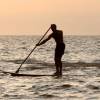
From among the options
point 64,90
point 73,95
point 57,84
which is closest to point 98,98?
point 73,95

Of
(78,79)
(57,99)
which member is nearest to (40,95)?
(57,99)

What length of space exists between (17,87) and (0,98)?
2916 millimetres

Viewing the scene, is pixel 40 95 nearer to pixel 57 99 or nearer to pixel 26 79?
pixel 57 99

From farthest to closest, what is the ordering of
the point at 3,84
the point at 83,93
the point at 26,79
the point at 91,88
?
the point at 26,79
the point at 3,84
the point at 91,88
the point at 83,93

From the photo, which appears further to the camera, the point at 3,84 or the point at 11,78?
the point at 11,78

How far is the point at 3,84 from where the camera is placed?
20016 millimetres

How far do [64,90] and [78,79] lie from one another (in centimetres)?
367

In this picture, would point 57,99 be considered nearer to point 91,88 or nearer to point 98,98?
point 98,98

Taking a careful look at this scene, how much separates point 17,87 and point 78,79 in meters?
3.62

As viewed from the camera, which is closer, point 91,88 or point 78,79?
point 91,88

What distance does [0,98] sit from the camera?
16.0 meters

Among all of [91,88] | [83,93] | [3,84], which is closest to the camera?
[83,93]

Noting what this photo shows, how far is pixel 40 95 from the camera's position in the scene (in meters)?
16.7

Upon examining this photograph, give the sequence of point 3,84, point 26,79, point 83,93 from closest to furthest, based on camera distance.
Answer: point 83,93, point 3,84, point 26,79
